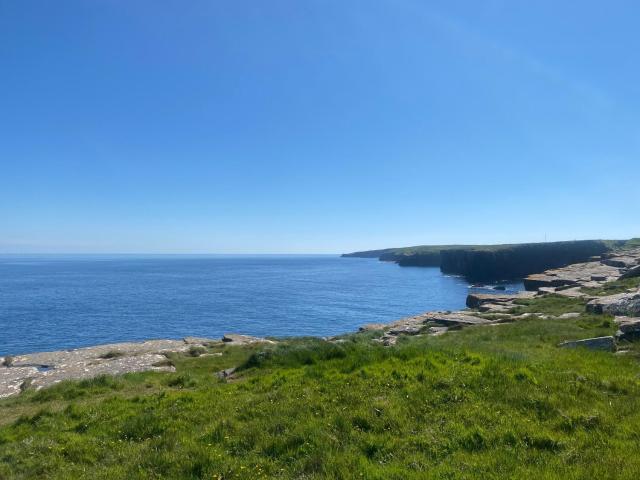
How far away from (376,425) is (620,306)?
19.6 m

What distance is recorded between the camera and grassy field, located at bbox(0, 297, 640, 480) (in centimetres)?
795

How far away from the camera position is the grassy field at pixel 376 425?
26.1 feet

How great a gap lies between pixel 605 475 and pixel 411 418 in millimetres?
3903

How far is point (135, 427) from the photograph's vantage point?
11.1 meters

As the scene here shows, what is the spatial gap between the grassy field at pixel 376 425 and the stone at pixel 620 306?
805 cm

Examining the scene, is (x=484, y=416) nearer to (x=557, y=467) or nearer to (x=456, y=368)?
(x=557, y=467)

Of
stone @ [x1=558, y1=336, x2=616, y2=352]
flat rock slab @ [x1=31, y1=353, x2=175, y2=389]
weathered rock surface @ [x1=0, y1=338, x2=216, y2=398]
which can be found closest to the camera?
stone @ [x1=558, y1=336, x2=616, y2=352]

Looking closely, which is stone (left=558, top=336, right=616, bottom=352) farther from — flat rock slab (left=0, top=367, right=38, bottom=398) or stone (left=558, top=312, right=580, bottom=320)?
flat rock slab (left=0, top=367, right=38, bottom=398)

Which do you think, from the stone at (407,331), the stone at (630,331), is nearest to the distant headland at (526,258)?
the stone at (407,331)

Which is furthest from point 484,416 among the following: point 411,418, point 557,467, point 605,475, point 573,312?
point 573,312

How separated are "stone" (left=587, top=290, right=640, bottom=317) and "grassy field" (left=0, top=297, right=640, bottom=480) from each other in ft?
26.4

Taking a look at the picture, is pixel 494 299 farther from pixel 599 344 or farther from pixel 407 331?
pixel 599 344

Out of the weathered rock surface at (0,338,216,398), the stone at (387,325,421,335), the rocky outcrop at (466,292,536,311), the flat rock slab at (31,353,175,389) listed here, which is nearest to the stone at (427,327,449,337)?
the stone at (387,325,421,335)

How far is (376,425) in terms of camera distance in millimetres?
9656
